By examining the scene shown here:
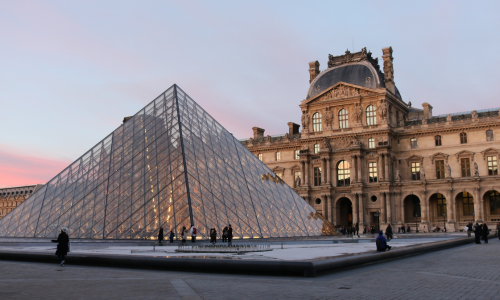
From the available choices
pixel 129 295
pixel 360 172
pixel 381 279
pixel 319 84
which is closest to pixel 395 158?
pixel 360 172

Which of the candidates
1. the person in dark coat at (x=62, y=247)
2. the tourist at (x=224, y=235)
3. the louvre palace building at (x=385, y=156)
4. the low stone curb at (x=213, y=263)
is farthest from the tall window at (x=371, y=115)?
the person in dark coat at (x=62, y=247)

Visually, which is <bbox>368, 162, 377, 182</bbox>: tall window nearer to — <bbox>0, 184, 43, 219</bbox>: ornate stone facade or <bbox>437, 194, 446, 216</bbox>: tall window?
<bbox>437, 194, 446, 216</bbox>: tall window

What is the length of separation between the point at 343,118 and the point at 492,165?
49.4ft

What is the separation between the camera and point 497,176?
4388 cm

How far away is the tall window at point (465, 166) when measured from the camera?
153 ft

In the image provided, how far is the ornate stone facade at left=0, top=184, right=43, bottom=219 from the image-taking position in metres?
77.4

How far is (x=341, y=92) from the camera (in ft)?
171

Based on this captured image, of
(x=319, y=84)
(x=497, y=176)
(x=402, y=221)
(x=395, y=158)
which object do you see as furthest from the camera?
(x=319, y=84)

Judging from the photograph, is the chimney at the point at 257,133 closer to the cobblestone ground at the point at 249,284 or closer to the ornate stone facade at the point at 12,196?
the ornate stone facade at the point at 12,196

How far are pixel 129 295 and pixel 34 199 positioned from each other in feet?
75.0

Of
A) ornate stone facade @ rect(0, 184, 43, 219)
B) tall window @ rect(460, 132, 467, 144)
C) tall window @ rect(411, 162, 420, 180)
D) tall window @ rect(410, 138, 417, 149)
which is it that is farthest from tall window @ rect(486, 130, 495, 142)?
ornate stone facade @ rect(0, 184, 43, 219)

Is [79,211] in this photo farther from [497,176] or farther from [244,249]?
[497,176]

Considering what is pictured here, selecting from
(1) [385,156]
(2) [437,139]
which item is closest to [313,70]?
(1) [385,156]

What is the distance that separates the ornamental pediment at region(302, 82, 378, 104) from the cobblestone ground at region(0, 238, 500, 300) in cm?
4138
